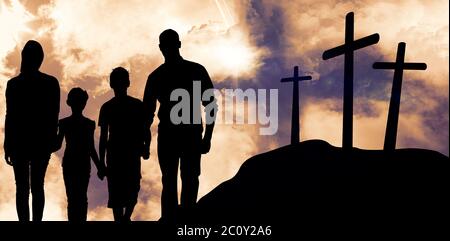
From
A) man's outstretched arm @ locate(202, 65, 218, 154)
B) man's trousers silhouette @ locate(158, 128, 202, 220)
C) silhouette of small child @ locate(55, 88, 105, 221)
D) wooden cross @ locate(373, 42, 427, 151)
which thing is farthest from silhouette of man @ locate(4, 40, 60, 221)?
wooden cross @ locate(373, 42, 427, 151)

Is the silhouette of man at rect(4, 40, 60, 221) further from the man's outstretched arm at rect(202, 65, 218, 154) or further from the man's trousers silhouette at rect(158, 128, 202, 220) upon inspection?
the man's outstretched arm at rect(202, 65, 218, 154)

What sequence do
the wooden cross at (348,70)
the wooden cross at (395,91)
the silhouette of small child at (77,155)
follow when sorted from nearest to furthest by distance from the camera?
the silhouette of small child at (77,155) → the wooden cross at (348,70) → the wooden cross at (395,91)

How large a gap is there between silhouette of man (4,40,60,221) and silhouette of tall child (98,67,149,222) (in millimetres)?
802

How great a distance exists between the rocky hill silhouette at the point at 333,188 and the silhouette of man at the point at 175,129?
48cm

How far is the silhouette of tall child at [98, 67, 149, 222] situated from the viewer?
8.93 meters

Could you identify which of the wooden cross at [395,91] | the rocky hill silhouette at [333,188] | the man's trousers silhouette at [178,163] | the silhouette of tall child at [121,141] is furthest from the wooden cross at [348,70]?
the man's trousers silhouette at [178,163]

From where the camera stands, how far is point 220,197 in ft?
57.2

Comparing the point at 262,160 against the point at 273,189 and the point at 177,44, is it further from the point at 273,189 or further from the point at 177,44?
the point at 177,44

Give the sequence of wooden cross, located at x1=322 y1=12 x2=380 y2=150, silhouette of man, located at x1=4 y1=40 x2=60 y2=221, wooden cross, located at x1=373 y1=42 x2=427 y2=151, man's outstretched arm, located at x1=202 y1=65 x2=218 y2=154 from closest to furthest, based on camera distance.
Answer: man's outstretched arm, located at x1=202 y1=65 x2=218 y2=154
silhouette of man, located at x1=4 y1=40 x2=60 y2=221
wooden cross, located at x1=322 y1=12 x2=380 y2=150
wooden cross, located at x1=373 y1=42 x2=427 y2=151

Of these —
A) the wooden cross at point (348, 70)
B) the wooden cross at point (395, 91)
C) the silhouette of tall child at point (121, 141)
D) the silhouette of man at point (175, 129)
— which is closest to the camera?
the silhouette of man at point (175, 129)

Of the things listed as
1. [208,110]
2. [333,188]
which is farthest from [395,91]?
[208,110]

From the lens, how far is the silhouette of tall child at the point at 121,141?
8.93 metres

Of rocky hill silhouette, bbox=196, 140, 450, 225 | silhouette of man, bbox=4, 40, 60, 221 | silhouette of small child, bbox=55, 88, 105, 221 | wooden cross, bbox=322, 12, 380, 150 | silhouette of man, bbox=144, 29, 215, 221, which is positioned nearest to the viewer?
silhouette of man, bbox=144, 29, 215, 221

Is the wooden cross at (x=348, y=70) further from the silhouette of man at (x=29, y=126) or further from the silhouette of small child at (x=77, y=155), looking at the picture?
the silhouette of man at (x=29, y=126)
